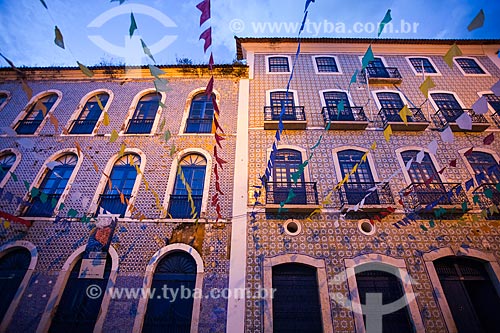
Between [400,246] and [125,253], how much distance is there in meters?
7.94

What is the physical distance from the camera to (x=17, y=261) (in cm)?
702

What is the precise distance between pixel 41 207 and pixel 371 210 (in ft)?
34.3

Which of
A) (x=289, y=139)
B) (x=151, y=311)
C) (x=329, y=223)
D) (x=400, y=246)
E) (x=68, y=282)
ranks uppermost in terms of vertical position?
(x=289, y=139)

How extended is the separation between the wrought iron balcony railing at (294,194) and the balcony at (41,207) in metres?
6.72

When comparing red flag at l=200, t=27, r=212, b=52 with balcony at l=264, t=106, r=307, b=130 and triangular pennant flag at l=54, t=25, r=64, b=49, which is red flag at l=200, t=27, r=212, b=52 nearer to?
triangular pennant flag at l=54, t=25, r=64, b=49

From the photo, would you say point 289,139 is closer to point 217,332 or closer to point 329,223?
point 329,223

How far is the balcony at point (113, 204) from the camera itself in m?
7.68

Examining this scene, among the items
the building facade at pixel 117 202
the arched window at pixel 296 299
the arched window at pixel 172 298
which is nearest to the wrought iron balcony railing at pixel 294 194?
the building facade at pixel 117 202

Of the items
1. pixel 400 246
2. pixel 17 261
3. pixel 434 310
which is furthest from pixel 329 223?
pixel 17 261

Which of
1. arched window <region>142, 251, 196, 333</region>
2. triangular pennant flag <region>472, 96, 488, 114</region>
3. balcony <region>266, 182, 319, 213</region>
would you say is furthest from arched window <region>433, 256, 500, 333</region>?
arched window <region>142, 251, 196, 333</region>

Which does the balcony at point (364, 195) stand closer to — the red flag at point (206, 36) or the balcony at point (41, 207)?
the red flag at point (206, 36)

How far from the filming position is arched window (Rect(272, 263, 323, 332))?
6152 millimetres

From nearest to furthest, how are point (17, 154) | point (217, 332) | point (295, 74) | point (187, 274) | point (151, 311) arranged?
point (217, 332) < point (151, 311) < point (187, 274) < point (17, 154) < point (295, 74)

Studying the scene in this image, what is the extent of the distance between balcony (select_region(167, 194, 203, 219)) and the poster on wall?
1.67 m
